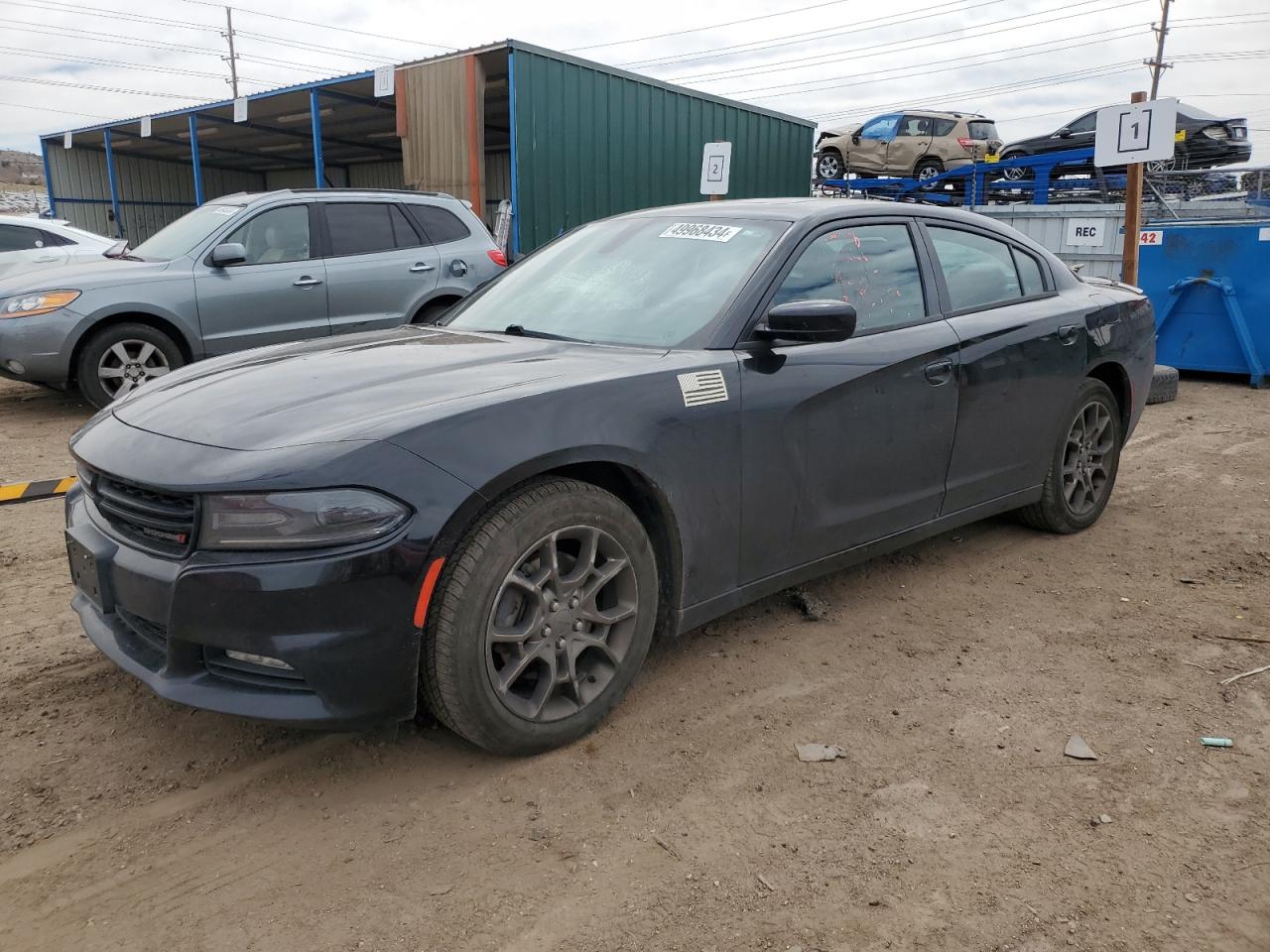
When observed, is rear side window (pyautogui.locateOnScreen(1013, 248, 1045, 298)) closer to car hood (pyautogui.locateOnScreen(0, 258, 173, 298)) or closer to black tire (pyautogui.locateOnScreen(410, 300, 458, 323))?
black tire (pyautogui.locateOnScreen(410, 300, 458, 323))

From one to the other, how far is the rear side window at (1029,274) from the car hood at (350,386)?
2.14 m

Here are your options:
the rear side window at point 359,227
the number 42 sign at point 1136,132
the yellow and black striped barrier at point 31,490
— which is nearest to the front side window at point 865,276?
the yellow and black striped barrier at point 31,490

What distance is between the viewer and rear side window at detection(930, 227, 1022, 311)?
3967mm

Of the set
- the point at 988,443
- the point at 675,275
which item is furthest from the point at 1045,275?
the point at 675,275

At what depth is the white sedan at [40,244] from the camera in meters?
10.9

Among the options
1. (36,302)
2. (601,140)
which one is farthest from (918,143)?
(36,302)

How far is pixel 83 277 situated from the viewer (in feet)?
23.9

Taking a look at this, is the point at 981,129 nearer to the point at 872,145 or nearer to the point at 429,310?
the point at 872,145

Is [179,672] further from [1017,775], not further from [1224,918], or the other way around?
[1224,918]

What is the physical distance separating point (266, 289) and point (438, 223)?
1707 mm

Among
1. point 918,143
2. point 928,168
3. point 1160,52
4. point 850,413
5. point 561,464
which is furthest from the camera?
point 1160,52

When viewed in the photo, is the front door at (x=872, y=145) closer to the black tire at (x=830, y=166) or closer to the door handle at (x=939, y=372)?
the black tire at (x=830, y=166)

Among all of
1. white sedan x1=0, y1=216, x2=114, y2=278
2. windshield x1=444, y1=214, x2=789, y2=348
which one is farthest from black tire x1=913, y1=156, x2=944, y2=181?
windshield x1=444, y1=214, x2=789, y2=348

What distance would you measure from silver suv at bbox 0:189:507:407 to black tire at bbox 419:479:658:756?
14.7 ft
